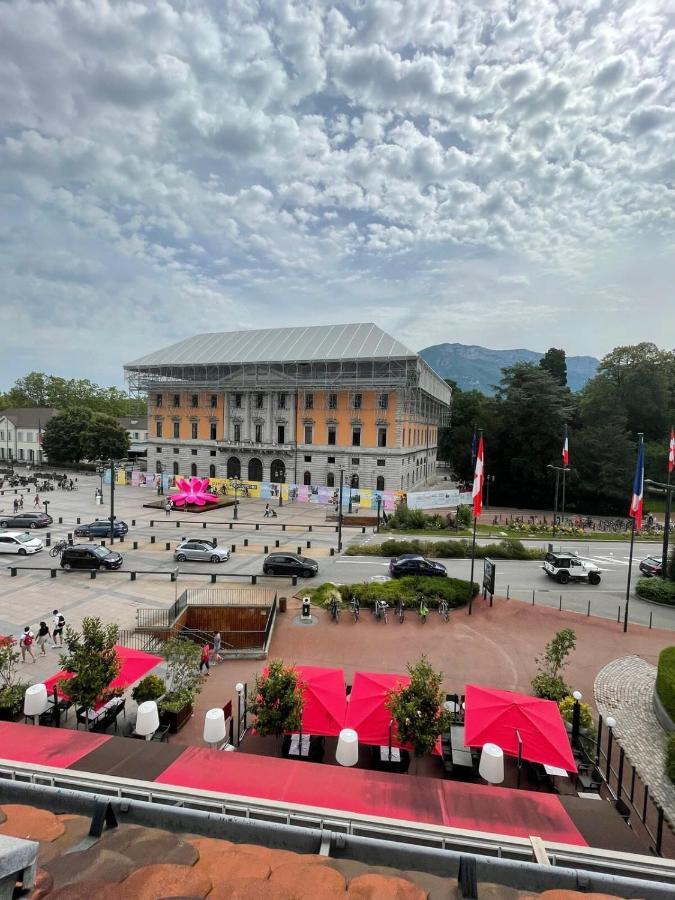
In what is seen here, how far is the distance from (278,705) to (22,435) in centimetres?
9603

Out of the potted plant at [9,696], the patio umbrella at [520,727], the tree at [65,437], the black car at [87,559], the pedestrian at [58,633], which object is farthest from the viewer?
the tree at [65,437]

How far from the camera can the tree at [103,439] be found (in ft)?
254

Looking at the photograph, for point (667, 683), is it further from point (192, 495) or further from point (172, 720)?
point (192, 495)

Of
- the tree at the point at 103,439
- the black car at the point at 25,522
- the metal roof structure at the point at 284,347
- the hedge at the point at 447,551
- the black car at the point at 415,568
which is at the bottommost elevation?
the black car at the point at 25,522

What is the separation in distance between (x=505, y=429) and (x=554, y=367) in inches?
1057

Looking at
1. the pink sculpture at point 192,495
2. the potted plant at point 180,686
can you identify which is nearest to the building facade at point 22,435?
the pink sculpture at point 192,495

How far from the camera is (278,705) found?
10656mm

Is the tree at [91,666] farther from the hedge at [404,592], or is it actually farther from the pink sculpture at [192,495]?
the pink sculpture at [192,495]

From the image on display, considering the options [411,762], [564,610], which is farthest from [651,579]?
[411,762]

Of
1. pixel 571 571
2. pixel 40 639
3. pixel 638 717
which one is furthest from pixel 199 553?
Answer: pixel 638 717

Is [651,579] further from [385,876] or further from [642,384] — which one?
[642,384]

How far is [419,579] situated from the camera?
22516mm

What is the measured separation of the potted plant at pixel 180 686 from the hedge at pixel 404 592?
865cm

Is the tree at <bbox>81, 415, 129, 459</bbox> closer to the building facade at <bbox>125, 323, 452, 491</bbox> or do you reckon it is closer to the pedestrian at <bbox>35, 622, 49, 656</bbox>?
the building facade at <bbox>125, 323, 452, 491</bbox>
